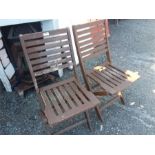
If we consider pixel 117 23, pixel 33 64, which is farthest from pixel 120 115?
pixel 117 23

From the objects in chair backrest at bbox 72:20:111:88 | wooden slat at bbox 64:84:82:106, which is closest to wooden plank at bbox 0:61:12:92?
wooden slat at bbox 64:84:82:106

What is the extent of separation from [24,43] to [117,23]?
4.06 meters

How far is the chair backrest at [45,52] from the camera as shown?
7.65ft

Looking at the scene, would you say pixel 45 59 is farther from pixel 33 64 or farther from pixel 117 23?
pixel 117 23

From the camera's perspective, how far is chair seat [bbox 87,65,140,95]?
2.44 metres

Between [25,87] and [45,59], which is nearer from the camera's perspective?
[45,59]

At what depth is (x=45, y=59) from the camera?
245cm

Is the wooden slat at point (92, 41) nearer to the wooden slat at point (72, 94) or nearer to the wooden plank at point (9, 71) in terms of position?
the wooden slat at point (72, 94)

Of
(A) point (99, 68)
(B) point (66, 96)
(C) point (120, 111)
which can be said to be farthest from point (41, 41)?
(C) point (120, 111)

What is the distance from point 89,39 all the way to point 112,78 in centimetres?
54

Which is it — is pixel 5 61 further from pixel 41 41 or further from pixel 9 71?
pixel 41 41

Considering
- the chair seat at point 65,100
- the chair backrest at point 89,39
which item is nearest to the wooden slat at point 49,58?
the chair backrest at point 89,39

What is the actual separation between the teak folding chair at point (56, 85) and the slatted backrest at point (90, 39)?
0.38 ft
